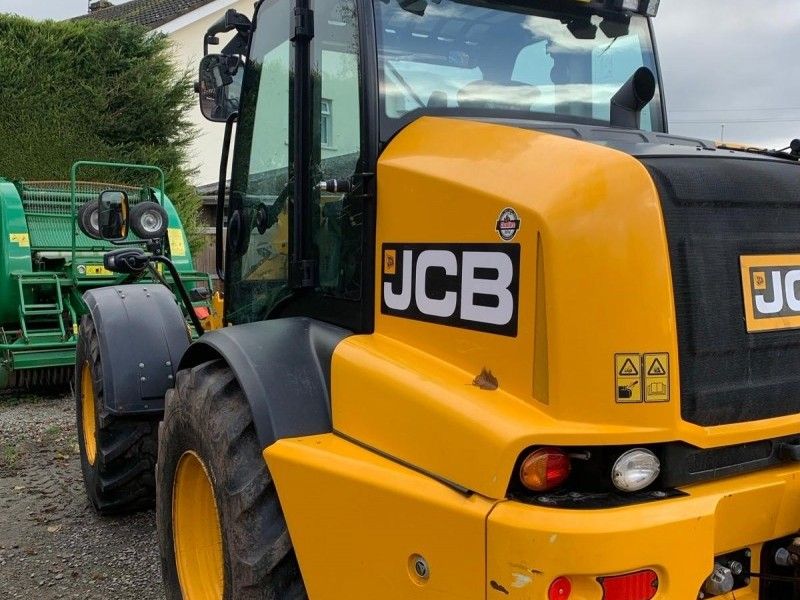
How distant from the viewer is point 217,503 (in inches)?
96.8

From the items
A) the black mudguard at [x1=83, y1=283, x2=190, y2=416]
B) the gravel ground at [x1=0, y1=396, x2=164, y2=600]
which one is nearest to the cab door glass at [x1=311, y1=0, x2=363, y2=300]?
the black mudguard at [x1=83, y1=283, x2=190, y2=416]

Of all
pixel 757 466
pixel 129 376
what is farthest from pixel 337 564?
pixel 129 376

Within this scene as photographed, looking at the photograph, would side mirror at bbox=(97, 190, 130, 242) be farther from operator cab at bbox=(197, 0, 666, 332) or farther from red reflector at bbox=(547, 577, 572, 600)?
red reflector at bbox=(547, 577, 572, 600)

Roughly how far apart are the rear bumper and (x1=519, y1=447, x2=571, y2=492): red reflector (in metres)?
0.08

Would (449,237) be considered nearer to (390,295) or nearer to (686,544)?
(390,295)

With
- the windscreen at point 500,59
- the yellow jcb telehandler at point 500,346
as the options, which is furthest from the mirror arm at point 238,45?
the windscreen at point 500,59

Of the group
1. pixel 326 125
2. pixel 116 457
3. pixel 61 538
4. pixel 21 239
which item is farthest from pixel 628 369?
pixel 21 239

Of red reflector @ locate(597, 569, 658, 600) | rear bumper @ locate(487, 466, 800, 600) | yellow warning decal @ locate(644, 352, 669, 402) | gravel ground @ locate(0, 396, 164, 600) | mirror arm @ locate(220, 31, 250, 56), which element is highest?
mirror arm @ locate(220, 31, 250, 56)

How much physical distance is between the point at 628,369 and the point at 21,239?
661 cm

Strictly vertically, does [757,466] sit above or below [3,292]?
below

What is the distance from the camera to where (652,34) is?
305 centimetres

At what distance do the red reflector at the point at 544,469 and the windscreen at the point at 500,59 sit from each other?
1084 mm

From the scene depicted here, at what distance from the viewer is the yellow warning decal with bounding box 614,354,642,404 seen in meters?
1.78

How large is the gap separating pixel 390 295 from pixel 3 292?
5.85 m
